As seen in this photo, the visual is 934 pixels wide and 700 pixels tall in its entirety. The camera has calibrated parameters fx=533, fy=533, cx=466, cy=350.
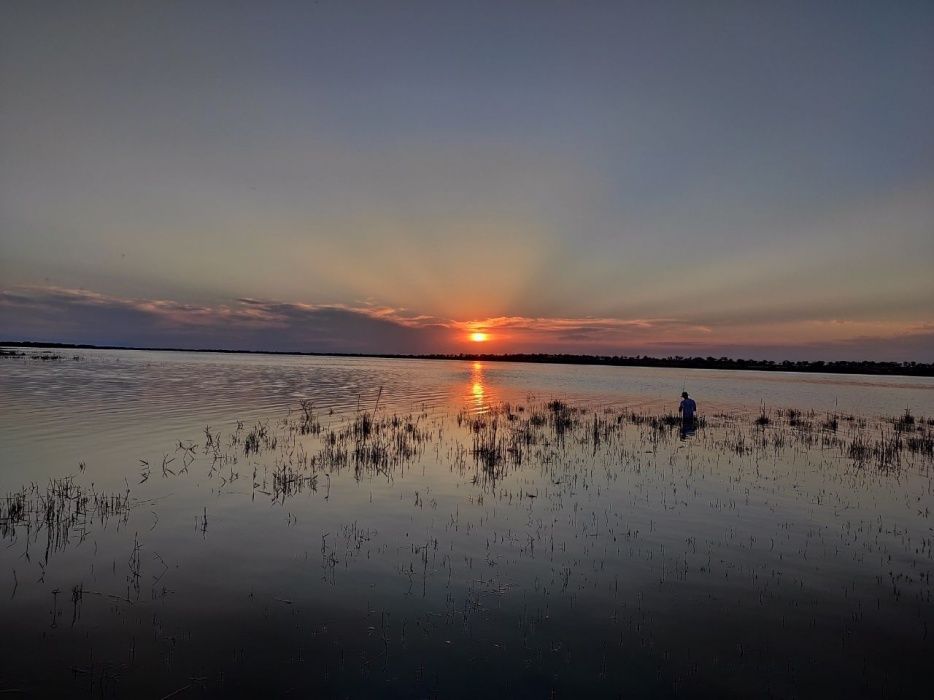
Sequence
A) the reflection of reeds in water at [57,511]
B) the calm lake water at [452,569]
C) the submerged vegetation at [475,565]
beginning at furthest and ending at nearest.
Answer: the reflection of reeds in water at [57,511] → the submerged vegetation at [475,565] → the calm lake water at [452,569]

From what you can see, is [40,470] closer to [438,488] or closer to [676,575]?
[438,488]

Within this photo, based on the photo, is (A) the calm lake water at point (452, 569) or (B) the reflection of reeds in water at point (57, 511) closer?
(A) the calm lake water at point (452, 569)

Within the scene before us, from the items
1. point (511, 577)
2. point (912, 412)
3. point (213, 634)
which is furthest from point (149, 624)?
point (912, 412)

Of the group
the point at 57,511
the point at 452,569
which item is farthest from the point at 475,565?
the point at 57,511

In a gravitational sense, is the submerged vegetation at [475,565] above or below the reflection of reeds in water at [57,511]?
below

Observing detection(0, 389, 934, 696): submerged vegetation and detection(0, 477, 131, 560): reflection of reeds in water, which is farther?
detection(0, 477, 131, 560): reflection of reeds in water

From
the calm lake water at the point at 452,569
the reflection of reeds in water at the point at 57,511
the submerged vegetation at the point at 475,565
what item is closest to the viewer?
the calm lake water at the point at 452,569

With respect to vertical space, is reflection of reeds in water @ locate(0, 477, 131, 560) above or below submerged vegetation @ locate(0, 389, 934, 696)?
above

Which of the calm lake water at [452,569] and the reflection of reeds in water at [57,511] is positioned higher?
the reflection of reeds in water at [57,511]

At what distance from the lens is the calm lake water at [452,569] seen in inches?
247

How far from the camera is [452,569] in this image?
925 cm

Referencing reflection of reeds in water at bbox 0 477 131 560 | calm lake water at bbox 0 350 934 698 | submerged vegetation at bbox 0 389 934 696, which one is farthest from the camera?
reflection of reeds in water at bbox 0 477 131 560

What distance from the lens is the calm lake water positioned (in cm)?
627

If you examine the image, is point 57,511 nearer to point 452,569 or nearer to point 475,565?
point 452,569
